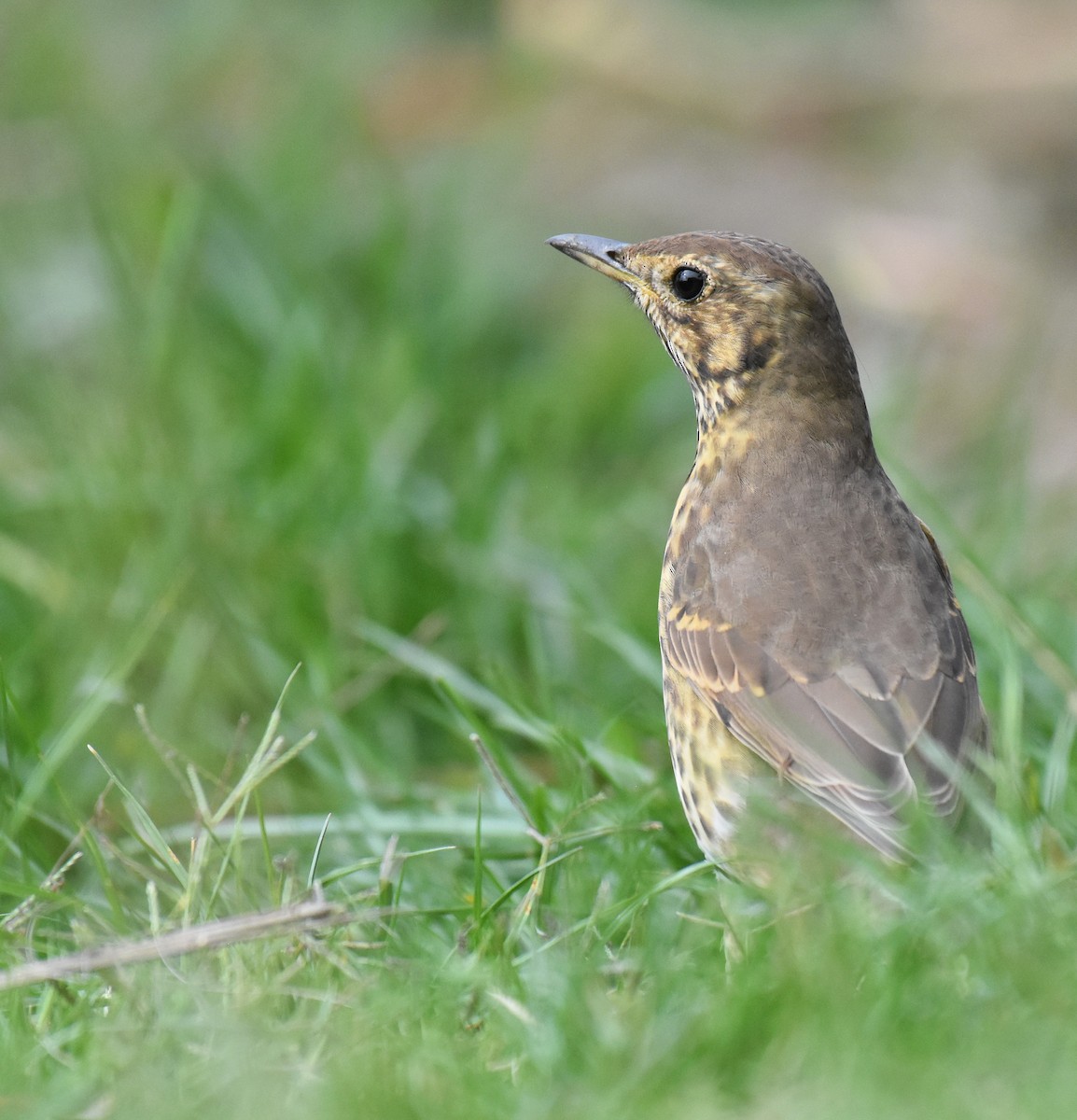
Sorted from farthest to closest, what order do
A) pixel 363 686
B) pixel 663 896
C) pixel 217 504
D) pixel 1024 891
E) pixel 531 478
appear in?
pixel 531 478
pixel 217 504
pixel 363 686
pixel 663 896
pixel 1024 891

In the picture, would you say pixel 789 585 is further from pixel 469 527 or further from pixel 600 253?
pixel 469 527

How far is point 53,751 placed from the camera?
3.69 meters

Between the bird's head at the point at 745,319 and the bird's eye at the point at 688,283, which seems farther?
the bird's eye at the point at 688,283

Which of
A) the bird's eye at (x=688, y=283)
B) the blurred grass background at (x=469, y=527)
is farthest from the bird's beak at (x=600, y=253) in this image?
the blurred grass background at (x=469, y=527)

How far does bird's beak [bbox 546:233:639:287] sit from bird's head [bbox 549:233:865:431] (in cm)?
4

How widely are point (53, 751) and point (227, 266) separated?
10.1 ft

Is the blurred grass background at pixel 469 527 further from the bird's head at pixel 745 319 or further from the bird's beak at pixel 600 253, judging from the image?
the bird's beak at pixel 600 253

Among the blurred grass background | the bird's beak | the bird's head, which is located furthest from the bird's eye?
the blurred grass background

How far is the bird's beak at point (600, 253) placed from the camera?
4176mm

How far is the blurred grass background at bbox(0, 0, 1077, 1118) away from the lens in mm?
2699

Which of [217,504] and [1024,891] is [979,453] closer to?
[217,504]

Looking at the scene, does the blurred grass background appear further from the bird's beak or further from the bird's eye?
the bird's beak

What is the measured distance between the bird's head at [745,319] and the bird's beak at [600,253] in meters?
0.04

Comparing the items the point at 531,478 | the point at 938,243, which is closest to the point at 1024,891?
the point at 531,478
